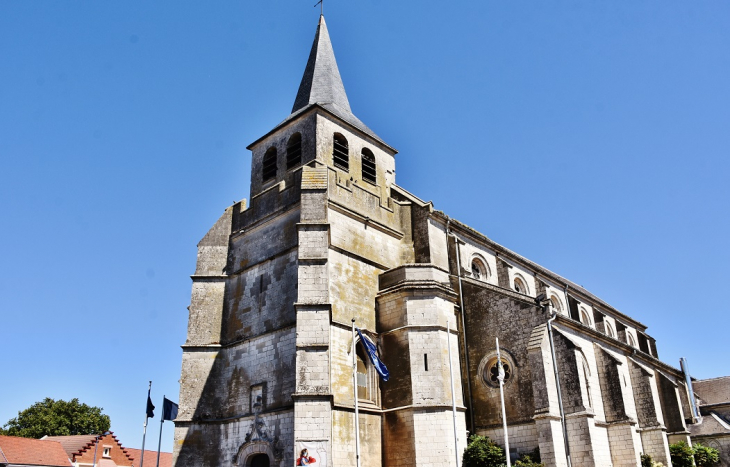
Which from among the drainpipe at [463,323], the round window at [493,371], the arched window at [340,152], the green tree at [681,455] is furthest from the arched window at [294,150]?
the green tree at [681,455]

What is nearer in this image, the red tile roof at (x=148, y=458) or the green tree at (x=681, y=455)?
the green tree at (x=681, y=455)

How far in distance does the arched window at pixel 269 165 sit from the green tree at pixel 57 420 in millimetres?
35813

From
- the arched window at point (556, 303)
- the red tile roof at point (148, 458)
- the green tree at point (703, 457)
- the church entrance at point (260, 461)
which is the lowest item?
the green tree at point (703, 457)

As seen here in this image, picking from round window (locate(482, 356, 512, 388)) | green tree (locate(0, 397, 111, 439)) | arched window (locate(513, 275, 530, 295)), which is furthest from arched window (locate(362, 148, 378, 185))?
green tree (locate(0, 397, 111, 439))

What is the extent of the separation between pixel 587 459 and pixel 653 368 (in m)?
15.0

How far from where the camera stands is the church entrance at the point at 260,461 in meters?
21.1

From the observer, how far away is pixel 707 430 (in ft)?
121

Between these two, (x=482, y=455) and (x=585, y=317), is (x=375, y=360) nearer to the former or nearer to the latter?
(x=482, y=455)

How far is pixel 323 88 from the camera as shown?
3020cm

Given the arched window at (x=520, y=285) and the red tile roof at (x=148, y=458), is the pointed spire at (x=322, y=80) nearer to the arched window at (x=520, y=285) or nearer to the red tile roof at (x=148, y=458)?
the arched window at (x=520, y=285)

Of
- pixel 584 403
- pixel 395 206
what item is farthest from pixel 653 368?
pixel 395 206

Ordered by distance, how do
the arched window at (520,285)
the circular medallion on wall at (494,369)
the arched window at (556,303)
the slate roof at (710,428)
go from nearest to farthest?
the circular medallion on wall at (494,369)
the arched window at (520,285)
the arched window at (556,303)
the slate roof at (710,428)

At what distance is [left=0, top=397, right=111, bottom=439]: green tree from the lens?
1941 inches

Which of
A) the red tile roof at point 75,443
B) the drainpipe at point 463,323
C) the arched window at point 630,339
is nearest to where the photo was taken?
the drainpipe at point 463,323
